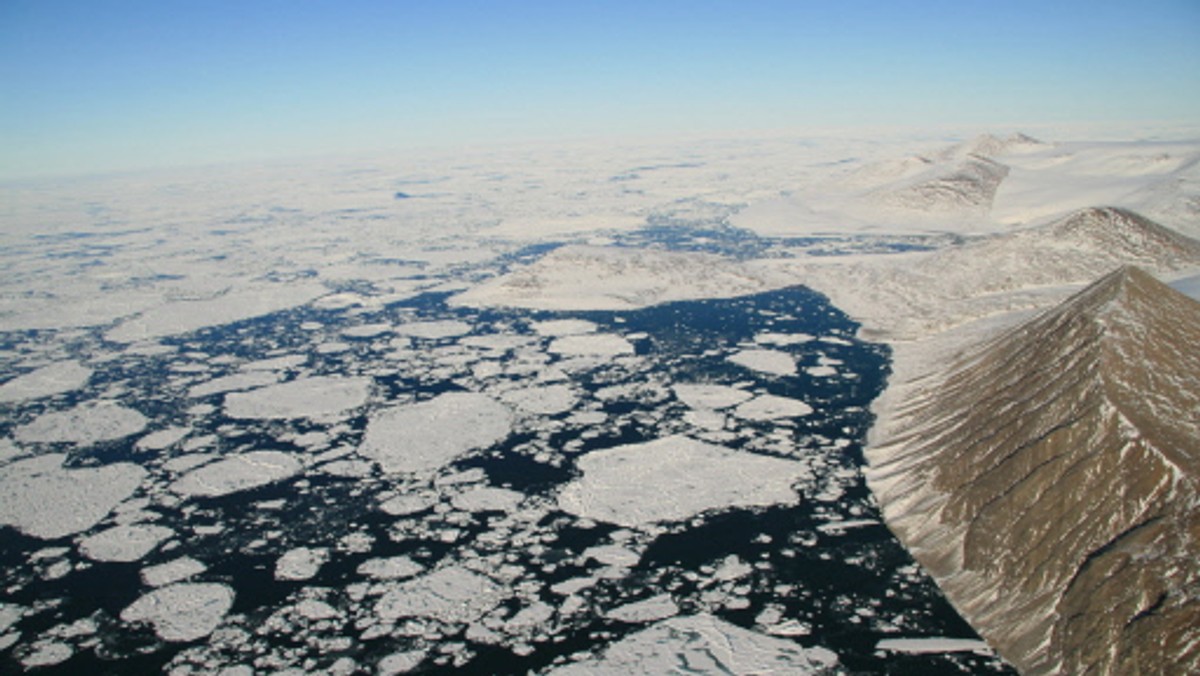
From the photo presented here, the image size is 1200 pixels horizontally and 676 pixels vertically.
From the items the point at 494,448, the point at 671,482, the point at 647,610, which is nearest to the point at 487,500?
the point at 494,448

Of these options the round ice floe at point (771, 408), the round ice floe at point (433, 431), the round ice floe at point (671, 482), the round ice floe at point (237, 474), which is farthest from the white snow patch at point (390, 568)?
the round ice floe at point (771, 408)

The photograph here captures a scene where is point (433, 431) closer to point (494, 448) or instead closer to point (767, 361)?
point (494, 448)

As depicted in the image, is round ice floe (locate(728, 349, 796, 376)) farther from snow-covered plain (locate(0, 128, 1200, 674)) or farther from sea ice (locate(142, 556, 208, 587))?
sea ice (locate(142, 556, 208, 587))

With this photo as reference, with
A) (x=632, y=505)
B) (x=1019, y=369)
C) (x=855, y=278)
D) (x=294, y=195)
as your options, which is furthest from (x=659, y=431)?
(x=294, y=195)

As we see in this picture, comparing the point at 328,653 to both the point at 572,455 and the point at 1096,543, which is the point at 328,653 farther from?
the point at 1096,543

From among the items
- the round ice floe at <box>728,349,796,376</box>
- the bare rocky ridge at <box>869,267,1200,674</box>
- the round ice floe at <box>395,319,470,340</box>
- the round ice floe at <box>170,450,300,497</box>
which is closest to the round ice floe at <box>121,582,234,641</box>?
the round ice floe at <box>170,450,300,497</box>

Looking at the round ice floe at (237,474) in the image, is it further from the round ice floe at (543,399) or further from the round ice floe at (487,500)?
the round ice floe at (543,399)
